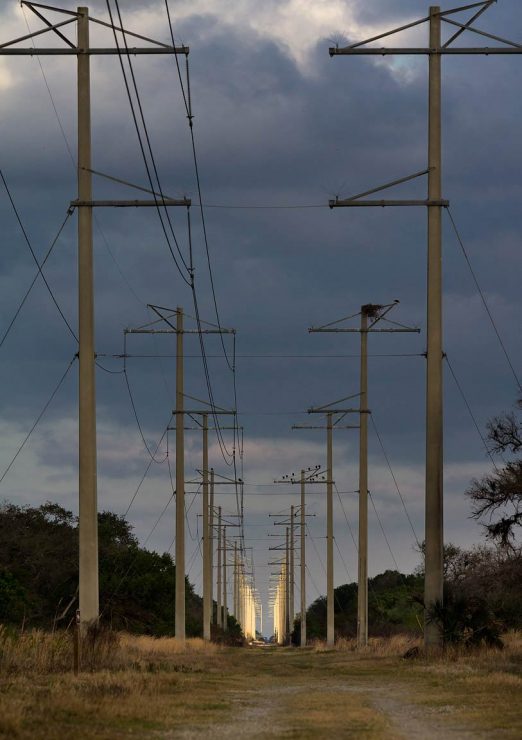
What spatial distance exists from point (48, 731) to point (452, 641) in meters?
20.5

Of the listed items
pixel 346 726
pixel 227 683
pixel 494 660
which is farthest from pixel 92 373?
pixel 346 726

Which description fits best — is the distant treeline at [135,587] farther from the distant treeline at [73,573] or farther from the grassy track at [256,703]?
the grassy track at [256,703]

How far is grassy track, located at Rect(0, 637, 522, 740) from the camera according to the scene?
1641cm

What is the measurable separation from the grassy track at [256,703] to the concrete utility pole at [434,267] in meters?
4.91

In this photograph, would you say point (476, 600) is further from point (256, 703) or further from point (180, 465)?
point (180, 465)

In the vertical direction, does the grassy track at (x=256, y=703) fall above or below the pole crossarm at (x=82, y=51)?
below

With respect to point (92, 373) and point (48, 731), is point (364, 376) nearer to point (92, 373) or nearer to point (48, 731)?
point (92, 373)

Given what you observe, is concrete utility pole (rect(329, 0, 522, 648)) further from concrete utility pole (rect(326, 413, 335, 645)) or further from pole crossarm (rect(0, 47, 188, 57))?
concrete utility pole (rect(326, 413, 335, 645))

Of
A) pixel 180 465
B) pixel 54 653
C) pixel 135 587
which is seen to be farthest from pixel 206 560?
pixel 54 653

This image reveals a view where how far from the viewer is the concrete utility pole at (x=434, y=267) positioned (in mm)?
34844

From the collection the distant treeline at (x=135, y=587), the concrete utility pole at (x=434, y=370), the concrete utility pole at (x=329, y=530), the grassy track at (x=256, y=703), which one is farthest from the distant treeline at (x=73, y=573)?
the grassy track at (x=256, y=703)

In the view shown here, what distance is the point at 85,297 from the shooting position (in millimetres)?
32125

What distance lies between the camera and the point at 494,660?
1238 inches

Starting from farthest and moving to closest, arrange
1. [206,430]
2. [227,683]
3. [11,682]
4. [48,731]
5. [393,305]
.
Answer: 1. [206,430]
2. [393,305]
3. [227,683]
4. [11,682]
5. [48,731]
